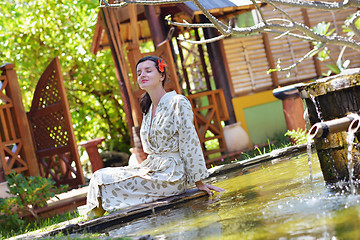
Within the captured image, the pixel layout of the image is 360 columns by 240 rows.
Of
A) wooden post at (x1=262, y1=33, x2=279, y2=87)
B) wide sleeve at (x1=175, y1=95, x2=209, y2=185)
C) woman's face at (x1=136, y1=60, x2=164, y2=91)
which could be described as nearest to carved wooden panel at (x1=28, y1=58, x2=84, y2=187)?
woman's face at (x1=136, y1=60, x2=164, y2=91)

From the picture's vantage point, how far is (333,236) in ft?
9.92

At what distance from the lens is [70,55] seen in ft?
48.6

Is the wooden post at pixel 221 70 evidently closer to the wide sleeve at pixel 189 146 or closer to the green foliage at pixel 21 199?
the green foliage at pixel 21 199

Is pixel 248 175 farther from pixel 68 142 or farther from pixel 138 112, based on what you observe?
pixel 68 142

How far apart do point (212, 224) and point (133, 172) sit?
1.76m

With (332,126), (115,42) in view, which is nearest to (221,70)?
(115,42)

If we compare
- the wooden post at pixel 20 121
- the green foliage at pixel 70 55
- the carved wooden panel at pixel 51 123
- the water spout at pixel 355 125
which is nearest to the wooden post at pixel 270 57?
the green foliage at pixel 70 55

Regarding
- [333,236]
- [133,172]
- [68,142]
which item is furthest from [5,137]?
[333,236]

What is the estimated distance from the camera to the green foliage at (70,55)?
14320 millimetres

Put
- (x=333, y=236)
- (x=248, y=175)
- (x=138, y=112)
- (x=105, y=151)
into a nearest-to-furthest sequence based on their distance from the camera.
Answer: (x=333, y=236) < (x=248, y=175) < (x=138, y=112) < (x=105, y=151)

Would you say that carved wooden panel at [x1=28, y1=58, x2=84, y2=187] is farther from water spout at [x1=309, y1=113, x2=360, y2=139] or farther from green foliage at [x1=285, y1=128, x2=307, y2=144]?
water spout at [x1=309, y1=113, x2=360, y2=139]

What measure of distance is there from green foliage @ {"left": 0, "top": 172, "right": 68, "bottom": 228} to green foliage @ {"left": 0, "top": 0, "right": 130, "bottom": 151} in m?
7.10

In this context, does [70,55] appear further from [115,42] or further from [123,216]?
[123,216]

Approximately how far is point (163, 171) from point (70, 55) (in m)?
9.89
